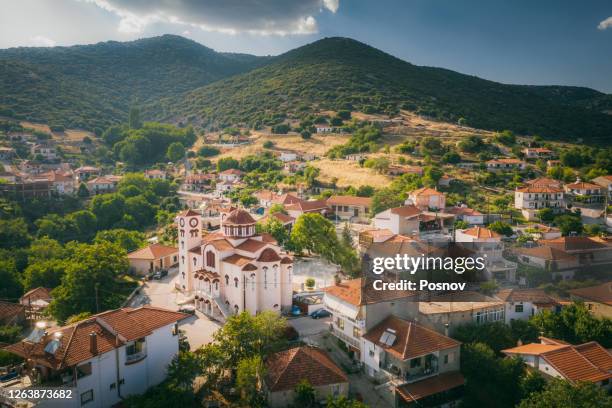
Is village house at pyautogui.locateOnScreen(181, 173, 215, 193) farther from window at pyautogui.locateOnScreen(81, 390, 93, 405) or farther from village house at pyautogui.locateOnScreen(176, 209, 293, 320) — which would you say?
window at pyautogui.locateOnScreen(81, 390, 93, 405)

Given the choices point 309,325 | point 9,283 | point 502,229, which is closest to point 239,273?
point 309,325

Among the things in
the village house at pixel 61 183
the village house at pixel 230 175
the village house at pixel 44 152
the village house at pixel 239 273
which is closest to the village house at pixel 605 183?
the village house at pixel 239 273

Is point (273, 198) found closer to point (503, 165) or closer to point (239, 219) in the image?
point (239, 219)

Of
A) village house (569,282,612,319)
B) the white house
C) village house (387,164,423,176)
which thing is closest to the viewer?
village house (569,282,612,319)

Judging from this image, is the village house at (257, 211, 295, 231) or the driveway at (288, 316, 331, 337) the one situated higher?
the village house at (257, 211, 295, 231)

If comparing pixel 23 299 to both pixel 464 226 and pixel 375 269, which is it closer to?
pixel 375 269

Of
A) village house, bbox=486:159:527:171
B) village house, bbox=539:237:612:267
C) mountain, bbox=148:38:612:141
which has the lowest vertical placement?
village house, bbox=539:237:612:267

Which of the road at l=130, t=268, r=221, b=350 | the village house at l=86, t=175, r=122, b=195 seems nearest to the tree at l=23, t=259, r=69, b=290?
the road at l=130, t=268, r=221, b=350
